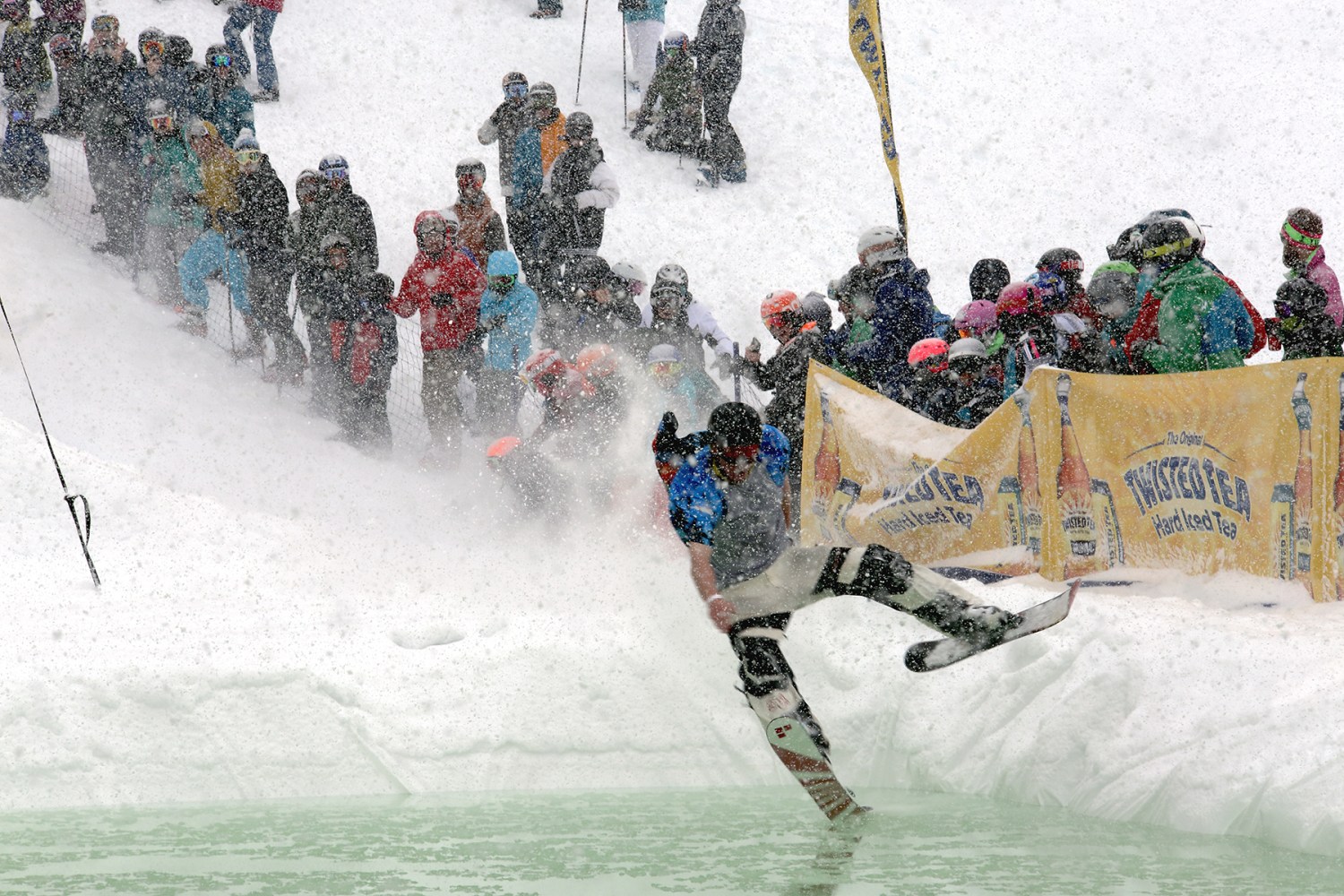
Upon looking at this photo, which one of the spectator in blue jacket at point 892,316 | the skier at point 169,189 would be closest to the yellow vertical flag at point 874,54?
the spectator in blue jacket at point 892,316

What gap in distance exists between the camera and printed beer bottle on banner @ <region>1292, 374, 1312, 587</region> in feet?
19.7

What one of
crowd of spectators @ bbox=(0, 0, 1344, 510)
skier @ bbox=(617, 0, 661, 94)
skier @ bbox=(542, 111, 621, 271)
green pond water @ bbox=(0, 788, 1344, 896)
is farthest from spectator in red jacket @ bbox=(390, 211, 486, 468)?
skier @ bbox=(617, 0, 661, 94)

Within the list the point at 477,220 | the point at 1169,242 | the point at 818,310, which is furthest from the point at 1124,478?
the point at 477,220

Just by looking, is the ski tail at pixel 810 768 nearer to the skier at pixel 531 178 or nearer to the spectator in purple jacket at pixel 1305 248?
the spectator in purple jacket at pixel 1305 248

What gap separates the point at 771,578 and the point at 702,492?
43 centimetres

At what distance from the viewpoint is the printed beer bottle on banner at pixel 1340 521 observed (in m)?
5.89

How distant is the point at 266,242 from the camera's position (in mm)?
11195

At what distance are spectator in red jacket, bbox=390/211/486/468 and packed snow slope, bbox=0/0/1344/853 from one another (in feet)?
→ 1.82

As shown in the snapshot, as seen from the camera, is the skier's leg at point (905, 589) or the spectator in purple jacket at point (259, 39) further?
the spectator in purple jacket at point (259, 39)

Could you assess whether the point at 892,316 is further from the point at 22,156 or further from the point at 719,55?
the point at 22,156

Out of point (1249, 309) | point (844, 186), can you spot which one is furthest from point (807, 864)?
A: point (844, 186)

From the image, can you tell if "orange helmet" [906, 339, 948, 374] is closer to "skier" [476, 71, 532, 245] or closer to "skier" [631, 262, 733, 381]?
"skier" [631, 262, 733, 381]

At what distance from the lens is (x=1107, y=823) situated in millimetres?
5574

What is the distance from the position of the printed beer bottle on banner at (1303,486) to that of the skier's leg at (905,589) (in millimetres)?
1254
